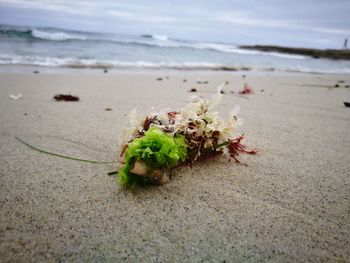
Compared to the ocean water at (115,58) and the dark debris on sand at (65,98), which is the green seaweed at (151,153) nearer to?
the dark debris on sand at (65,98)

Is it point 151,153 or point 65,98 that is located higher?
point 151,153

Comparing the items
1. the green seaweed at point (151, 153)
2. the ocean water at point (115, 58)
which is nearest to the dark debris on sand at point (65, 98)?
the green seaweed at point (151, 153)

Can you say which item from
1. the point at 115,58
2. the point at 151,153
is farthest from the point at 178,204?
the point at 115,58

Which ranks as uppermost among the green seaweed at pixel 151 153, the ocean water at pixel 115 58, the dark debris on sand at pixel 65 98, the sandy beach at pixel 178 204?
the ocean water at pixel 115 58

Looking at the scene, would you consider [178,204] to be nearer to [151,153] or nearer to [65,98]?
[151,153]

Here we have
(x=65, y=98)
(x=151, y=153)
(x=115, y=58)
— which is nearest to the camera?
(x=151, y=153)

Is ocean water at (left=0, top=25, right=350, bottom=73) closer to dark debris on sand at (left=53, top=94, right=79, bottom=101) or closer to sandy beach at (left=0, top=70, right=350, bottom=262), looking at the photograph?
dark debris on sand at (left=53, top=94, right=79, bottom=101)

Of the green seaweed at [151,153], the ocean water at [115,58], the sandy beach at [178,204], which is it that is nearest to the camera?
the sandy beach at [178,204]

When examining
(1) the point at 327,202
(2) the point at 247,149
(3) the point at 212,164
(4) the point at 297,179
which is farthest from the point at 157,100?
(1) the point at 327,202

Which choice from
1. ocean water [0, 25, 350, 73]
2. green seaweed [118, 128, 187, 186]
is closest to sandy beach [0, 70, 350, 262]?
green seaweed [118, 128, 187, 186]

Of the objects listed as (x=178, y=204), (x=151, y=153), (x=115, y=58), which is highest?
(x=115, y=58)

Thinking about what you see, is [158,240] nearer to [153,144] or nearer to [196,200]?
[196,200]
